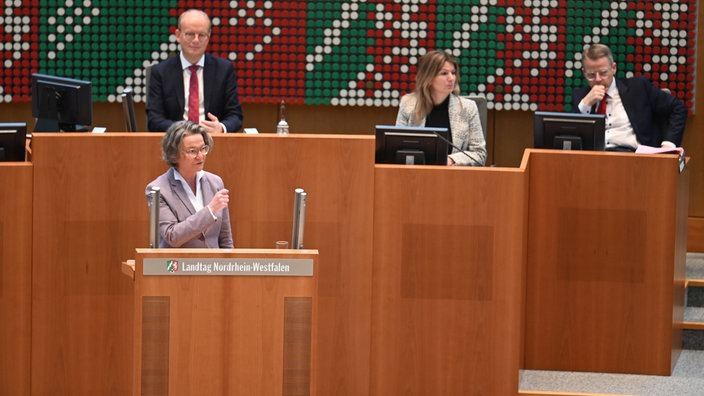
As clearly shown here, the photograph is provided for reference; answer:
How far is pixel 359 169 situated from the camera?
5.28 meters

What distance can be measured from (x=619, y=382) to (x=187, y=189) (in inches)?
86.6

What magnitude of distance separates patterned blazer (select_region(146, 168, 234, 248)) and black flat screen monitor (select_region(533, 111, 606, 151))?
1789 millimetres

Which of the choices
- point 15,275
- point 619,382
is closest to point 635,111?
point 619,382

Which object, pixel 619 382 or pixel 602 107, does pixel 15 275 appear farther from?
pixel 602 107

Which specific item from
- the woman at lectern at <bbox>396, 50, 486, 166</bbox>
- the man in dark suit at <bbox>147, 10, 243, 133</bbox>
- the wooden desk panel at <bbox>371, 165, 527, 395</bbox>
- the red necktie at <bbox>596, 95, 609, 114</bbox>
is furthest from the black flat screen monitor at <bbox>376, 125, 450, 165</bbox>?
the red necktie at <bbox>596, 95, 609, 114</bbox>

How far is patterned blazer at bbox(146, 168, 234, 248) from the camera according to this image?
4723mm

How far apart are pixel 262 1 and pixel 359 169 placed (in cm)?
316

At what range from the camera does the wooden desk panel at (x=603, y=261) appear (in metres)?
5.64

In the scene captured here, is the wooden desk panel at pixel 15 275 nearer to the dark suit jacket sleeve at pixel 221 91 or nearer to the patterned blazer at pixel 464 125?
the dark suit jacket sleeve at pixel 221 91

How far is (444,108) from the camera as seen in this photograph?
21.4 ft

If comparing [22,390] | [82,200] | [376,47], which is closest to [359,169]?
[82,200]

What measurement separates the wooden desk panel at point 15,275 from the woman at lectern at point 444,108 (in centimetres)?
214

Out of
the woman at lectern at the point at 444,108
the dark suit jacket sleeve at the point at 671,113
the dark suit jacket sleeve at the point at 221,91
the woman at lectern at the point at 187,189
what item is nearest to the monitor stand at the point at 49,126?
the dark suit jacket sleeve at the point at 221,91

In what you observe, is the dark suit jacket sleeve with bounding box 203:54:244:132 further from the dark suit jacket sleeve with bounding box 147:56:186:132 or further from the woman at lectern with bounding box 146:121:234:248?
the woman at lectern with bounding box 146:121:234:248
